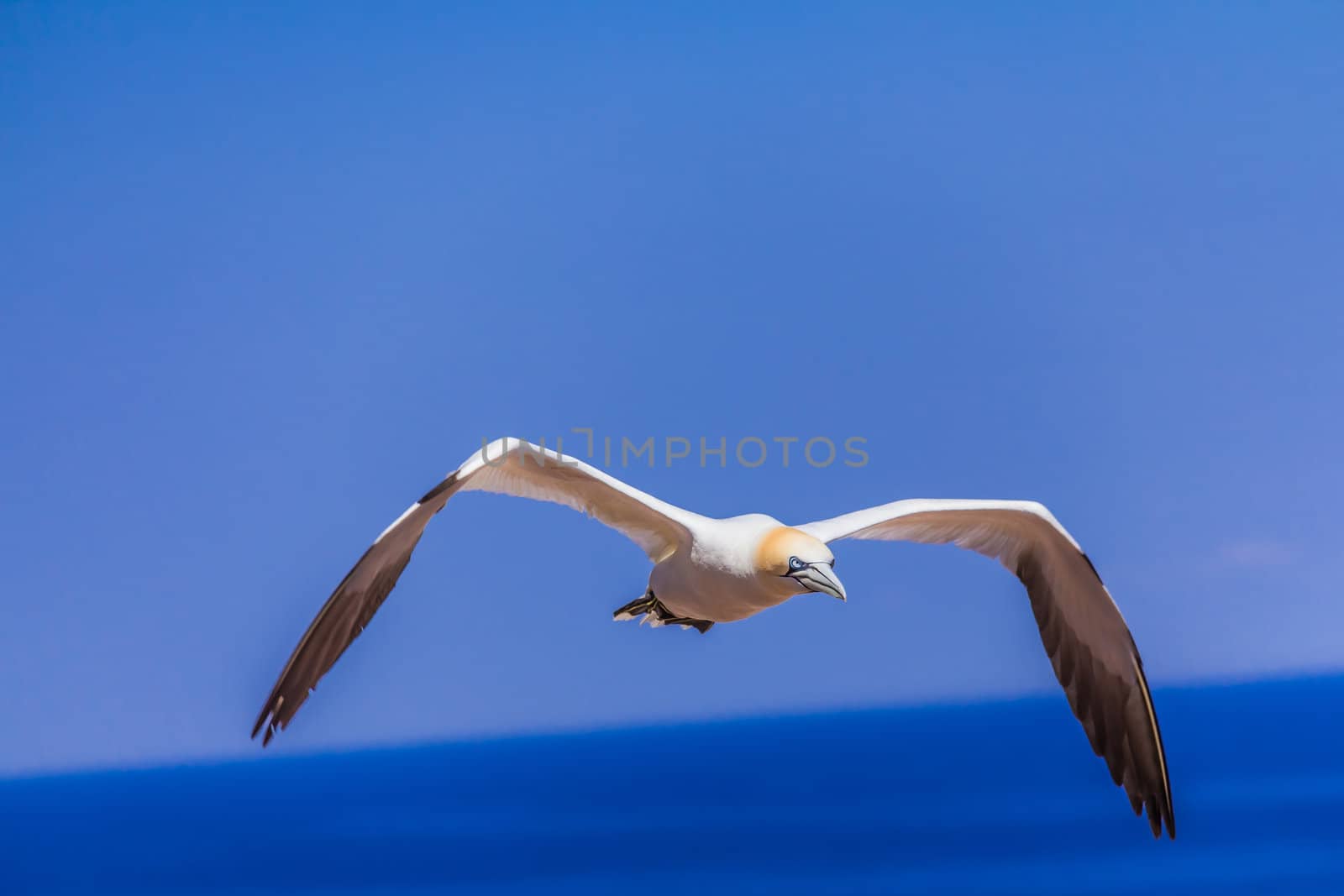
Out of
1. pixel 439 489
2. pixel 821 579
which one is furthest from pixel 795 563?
pixel 439 489

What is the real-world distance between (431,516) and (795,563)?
6.56 feet

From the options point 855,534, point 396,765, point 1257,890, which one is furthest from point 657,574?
point 396,765

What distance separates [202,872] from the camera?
19.4 m

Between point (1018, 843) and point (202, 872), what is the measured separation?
1168 centimetres

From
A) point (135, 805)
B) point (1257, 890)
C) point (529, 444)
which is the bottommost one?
point (1257, 890)

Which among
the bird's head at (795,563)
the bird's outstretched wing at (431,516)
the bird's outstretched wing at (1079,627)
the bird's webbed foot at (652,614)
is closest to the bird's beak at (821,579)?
the bird's head at (795,563)

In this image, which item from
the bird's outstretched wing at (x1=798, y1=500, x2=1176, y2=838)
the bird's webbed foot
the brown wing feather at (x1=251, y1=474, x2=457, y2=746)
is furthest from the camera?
the bird's webbed foot

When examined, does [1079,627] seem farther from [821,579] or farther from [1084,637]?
[821,579]

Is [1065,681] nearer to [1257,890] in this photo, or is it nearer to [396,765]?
[1257,890]

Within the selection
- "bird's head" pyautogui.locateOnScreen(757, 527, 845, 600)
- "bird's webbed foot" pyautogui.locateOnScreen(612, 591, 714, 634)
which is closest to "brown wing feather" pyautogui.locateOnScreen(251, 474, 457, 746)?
"bird's webbed foot" pyautogui.locateOnScreen(612, 591, 714, 634)

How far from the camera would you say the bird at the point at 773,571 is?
6723mm

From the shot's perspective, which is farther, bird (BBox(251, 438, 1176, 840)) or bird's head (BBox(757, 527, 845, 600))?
bird (BBox(251, 438, 1176, 840))

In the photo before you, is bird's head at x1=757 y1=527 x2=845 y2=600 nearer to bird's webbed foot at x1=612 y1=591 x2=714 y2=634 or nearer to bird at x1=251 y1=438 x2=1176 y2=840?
bird at x1=251 y1=438 x2=1176 y2=840

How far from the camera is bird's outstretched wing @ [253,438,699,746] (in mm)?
6824
